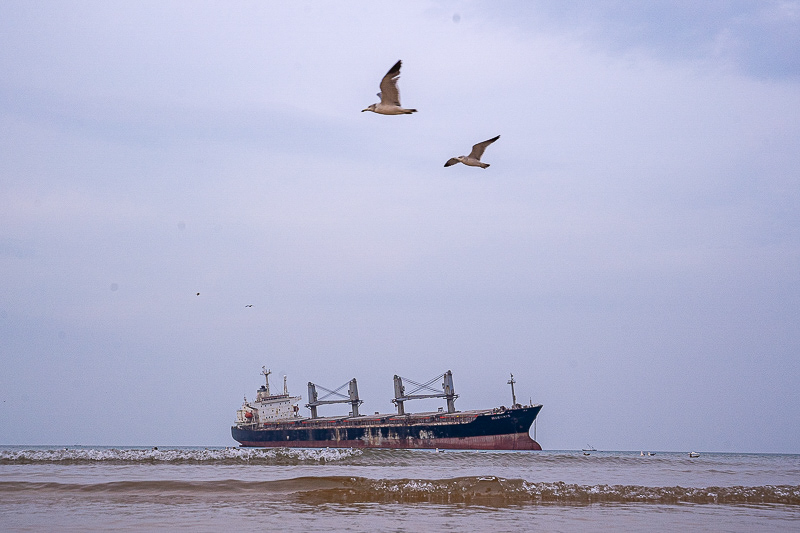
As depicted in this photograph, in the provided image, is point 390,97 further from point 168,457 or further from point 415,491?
point 168,457

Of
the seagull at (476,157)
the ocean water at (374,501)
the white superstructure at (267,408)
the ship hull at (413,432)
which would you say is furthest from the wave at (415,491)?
the white superstructure at (267,408)

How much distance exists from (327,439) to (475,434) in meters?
13.5

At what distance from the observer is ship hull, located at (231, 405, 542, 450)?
49219 millimetres

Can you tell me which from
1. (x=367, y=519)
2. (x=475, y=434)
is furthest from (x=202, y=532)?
(x=475, y=434)

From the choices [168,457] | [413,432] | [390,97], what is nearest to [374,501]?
[390,97]

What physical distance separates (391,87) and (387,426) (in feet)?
145

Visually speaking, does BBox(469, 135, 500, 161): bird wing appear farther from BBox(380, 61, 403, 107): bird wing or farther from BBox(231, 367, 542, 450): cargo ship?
BBox(231, 367, 542, 450): cargo ship

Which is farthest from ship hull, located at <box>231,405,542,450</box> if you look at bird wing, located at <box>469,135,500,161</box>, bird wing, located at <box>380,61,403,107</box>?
bird wing, located at <box>380,61,403,107</box>

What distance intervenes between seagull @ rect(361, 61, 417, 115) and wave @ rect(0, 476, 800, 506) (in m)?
7.61

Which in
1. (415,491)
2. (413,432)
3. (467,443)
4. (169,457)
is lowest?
(467,443)

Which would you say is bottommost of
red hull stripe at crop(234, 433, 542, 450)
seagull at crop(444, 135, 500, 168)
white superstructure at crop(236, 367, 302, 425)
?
red hull stripe at crop(234, 433, 542, 450)

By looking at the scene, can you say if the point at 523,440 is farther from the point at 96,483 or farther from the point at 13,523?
the point at 13,523

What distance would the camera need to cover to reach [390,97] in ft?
43.0

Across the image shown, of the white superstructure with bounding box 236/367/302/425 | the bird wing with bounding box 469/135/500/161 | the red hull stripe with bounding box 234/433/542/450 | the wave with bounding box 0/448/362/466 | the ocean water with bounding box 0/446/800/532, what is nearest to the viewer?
the ocean water with bounding box 0/446/800/532
